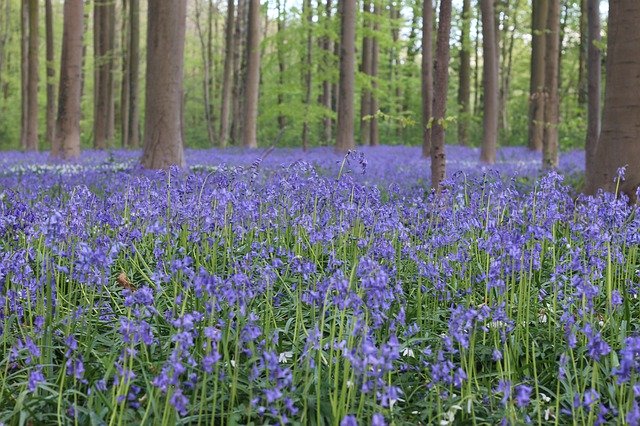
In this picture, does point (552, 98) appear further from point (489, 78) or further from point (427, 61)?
point (427, 61)

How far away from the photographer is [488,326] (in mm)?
3680

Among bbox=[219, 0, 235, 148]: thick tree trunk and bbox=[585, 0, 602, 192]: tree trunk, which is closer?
bbox=[585, 0, 602, 192]: tree trunk

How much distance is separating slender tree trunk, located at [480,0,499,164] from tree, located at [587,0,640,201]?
754cm

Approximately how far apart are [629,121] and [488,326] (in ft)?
15.6

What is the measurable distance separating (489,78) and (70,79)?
30.2 ft

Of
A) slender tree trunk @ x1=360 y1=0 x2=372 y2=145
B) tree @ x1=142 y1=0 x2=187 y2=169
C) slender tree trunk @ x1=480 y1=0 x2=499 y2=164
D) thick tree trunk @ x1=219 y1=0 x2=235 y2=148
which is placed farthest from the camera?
thick tree trunk @ x1=219 y1=0 x2=235 y2=148

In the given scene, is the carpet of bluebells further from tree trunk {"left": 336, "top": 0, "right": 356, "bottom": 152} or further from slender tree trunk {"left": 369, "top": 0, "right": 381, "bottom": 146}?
slender tree trunk {"left": 369, "top": 0, "right": 381, "bottom": 146}

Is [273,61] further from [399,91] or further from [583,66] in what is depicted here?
[399,91]

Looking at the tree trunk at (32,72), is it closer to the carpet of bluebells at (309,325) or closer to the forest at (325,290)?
the forest at (325,290)

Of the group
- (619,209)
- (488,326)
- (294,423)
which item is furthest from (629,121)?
(294,423)

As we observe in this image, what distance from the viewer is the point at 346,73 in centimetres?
Result: 1742

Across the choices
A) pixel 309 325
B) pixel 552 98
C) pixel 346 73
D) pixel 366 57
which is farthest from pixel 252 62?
pixel 309 325

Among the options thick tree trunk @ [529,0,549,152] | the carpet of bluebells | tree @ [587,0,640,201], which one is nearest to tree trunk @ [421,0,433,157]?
thick tree trunk @ [529,0,549,152]

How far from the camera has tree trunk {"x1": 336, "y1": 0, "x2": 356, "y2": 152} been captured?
1700 cm
